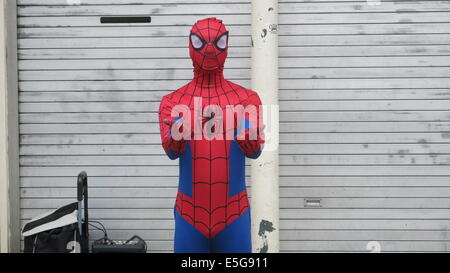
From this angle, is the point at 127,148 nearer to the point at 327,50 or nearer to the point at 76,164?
the point at 76,164

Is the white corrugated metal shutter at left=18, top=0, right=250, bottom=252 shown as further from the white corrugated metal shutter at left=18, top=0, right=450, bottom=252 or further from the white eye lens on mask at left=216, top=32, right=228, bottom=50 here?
the white eye lens on mask at left=216, top=32, right=228, bottom=50

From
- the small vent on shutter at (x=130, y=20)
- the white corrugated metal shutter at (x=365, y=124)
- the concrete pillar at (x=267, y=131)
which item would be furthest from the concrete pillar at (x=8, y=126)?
the white corrugated metal shutter at (x=365, y=124)

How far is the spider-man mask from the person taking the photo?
138 inches

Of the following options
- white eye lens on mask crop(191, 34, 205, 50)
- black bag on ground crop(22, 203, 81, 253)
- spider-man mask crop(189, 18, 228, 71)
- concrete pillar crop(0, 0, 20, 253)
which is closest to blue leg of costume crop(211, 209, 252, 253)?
spider-man mask crop(189, 18, 228, 71)

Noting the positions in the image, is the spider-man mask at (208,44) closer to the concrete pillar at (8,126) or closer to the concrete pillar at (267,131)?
the concrete pillar at (267,131)

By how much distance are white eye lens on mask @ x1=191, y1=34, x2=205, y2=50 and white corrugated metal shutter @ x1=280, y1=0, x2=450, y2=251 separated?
2.34 meters

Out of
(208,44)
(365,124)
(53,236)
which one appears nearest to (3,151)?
(53,236)

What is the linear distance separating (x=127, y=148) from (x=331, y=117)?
2.25 m

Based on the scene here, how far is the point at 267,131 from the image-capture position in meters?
5.32

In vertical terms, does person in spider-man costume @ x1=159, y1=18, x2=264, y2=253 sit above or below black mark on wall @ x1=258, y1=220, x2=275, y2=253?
above

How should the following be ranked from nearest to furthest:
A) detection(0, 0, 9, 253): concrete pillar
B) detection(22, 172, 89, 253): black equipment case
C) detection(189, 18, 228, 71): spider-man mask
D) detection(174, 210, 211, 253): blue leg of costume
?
detection(189, 18, 228, 71): spider-man mask < detection(174, 210, 211, 253): blue leg of costume < detection(22, 172, 89, 253): black equipment case < detection(0, 0, 9, 253): concrete pillar

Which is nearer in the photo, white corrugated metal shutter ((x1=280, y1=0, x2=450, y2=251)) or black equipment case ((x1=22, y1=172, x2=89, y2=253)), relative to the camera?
black equipment case ((x1=22, y1=172, x2=89, y2=253))

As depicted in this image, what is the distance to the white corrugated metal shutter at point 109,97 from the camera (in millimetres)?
5734

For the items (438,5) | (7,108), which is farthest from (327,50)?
(7,108)
